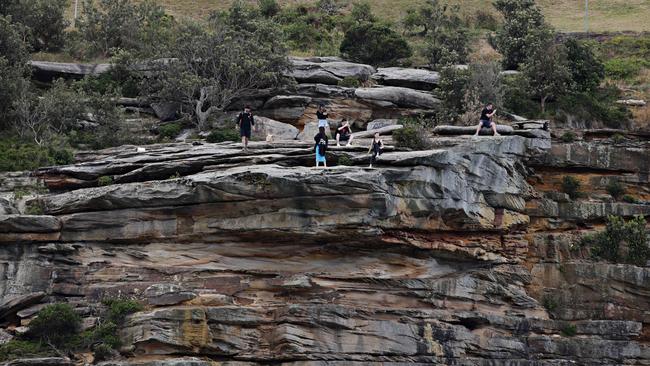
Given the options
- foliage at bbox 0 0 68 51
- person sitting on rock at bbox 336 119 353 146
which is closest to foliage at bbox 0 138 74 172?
person sitting on rock at bbox 336 119 353 146

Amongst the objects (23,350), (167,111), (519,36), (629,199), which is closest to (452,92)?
(629,199)

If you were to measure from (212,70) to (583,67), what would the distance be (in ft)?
59.5

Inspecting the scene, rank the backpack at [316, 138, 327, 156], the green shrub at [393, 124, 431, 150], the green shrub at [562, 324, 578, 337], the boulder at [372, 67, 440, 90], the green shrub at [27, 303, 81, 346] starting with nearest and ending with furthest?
the green shrub at [27, 303, 81, 346], the backpack at [316, 138, 327, 156], the green shrub at [562, 324, 578, 337], the green shrub at [393, 124, 431, 150], the boulder at [372, 67, 440, 90]

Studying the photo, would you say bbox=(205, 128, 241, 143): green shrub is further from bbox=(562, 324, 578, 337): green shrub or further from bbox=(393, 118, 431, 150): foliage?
bbox=(562, 324, 578, 337): green shrub

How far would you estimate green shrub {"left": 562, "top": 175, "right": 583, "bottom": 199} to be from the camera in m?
41.4

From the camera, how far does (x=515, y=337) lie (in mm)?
36750

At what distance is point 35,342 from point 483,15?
44770mm

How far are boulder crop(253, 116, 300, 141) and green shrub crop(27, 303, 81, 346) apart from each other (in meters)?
13.1

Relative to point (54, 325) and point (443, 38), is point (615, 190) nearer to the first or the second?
point (443, 38)

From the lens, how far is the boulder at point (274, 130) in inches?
1725

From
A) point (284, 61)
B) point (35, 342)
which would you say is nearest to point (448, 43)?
point (284, 61)

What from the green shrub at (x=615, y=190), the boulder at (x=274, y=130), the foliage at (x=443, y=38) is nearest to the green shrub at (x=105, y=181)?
the boulder at (x=274, y=130)

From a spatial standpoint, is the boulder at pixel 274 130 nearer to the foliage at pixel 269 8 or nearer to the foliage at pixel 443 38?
the foliage at pixel 443 38

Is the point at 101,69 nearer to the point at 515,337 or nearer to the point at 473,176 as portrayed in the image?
the point at 473,176
